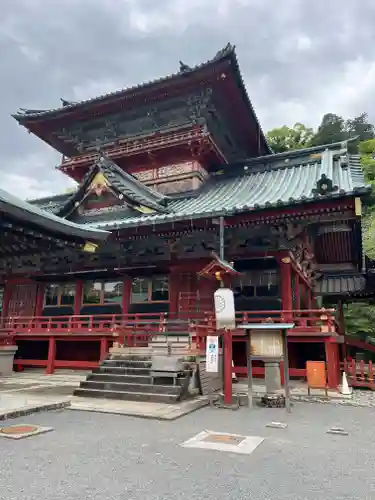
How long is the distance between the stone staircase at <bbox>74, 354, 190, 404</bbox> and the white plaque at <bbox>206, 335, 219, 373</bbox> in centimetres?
79

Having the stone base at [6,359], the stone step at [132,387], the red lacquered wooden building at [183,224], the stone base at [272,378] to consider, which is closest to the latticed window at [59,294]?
the red lacquered wooden building at [183,224]

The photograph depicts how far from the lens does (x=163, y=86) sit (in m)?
18.0

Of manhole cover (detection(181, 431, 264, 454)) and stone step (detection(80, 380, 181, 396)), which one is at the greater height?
stone step (detection(80, 380, 181, 396))

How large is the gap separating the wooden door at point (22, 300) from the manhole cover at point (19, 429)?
1281 centimetres

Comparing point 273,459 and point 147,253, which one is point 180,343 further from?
point 273,459

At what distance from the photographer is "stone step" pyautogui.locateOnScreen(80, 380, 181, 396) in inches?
406

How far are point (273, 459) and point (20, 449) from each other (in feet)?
11.9

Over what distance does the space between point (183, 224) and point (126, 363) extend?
5489mm

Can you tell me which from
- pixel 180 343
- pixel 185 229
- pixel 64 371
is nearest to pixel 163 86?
pixel 185 229

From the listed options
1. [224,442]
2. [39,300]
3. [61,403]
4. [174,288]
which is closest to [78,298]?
[39,300]

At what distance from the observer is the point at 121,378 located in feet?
37.2

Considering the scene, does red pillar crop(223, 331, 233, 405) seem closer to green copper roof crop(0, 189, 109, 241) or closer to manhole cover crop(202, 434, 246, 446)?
manhole cover crop(202, 434, 246, 446)

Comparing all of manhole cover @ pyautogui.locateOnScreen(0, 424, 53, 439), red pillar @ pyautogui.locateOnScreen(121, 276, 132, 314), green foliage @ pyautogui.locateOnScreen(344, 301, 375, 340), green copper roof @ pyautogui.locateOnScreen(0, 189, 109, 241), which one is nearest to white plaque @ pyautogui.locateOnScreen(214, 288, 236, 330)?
green copper roof @ pyautogui.locateOnScreen(0, 189, 109, 241)

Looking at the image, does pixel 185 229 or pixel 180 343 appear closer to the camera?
pixel 180 343
